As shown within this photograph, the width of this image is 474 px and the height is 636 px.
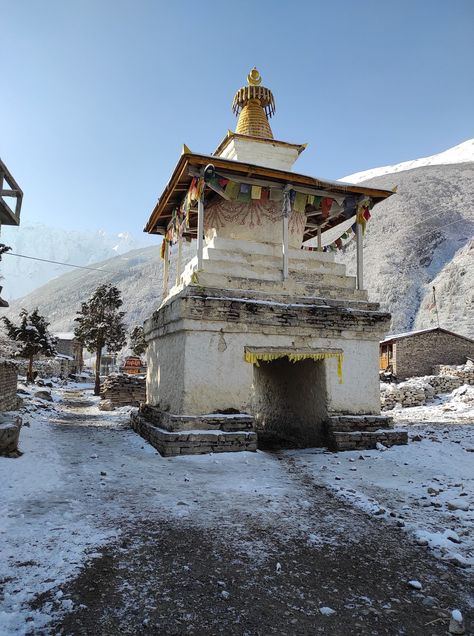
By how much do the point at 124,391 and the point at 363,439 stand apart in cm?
1268

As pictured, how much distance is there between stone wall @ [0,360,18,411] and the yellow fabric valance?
7.63 m

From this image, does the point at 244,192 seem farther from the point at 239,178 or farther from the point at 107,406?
the point at 107,406

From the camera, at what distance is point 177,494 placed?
5953 millimetres

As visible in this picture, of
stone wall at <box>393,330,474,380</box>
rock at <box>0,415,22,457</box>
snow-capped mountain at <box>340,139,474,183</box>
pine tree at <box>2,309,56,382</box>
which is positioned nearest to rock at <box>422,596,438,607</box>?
rock at <box>0,415,22,457</box>

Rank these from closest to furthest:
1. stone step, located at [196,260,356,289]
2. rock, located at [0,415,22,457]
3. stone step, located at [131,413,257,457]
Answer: rock, located at [0,415,22,457], stone step, located at [131,413,257,457], stone step, located at [196,260,356,289]

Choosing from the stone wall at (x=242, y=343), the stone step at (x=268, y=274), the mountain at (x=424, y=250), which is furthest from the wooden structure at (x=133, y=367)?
the mountain at (x=424, y=250)

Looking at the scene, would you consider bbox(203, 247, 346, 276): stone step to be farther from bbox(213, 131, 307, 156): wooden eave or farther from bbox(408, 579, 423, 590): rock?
bbox(408, 579, 423, 590): rock

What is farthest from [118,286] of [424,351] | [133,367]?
[424,351]

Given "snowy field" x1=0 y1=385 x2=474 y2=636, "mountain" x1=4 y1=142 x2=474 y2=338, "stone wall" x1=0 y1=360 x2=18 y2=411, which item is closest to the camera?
"snowy field" x1=0 y1=385 x2=474 y2=636

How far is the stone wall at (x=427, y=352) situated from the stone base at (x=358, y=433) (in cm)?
1901

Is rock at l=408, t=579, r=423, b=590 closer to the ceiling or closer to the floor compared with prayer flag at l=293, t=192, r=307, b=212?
closer to the floor

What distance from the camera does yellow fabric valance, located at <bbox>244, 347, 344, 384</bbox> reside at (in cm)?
921

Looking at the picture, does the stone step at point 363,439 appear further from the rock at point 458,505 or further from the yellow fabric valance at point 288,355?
the rock at point 458,505

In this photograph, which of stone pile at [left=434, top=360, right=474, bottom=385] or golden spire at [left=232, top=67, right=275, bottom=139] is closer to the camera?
golden spire at [left=232, top=67, right=275, bottom=139]
